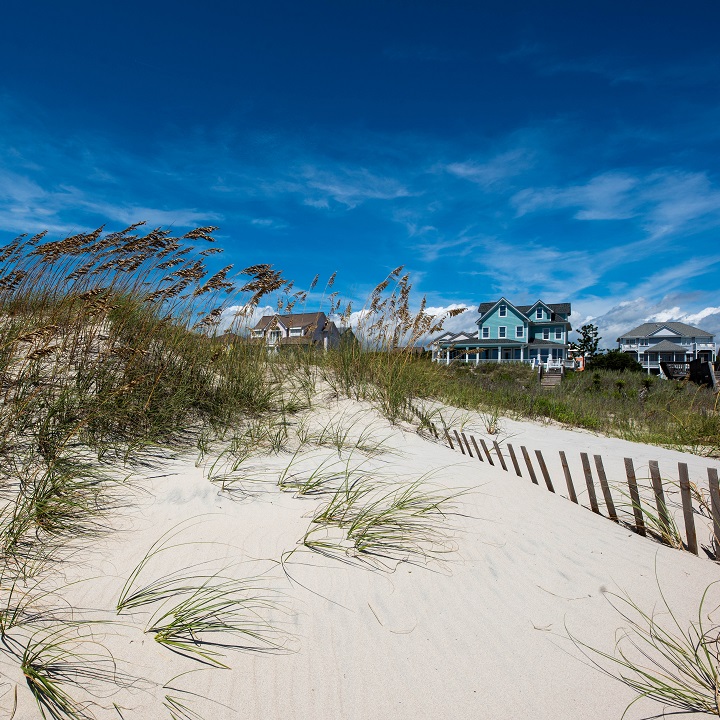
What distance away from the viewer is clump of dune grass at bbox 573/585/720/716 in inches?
73.4

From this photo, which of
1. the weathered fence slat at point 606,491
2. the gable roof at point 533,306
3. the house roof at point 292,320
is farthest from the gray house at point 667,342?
the weathered fence slat at point 606,491

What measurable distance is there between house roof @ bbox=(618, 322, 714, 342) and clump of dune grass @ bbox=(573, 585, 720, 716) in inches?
2880

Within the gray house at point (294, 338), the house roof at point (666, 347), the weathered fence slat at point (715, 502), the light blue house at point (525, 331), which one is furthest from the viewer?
the house roof at point (666, 347)

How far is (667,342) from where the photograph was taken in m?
62.6

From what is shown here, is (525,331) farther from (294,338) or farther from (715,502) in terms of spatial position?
(715,502)

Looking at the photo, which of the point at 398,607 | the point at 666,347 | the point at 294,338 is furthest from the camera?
the point at 666,347

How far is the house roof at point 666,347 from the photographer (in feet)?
200

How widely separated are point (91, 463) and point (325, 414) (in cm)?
277

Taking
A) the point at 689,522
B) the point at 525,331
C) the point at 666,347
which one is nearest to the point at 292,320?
the point at 689,522

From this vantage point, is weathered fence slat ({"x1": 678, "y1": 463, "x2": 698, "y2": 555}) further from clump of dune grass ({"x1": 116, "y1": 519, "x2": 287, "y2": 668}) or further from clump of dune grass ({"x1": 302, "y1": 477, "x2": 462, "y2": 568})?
clump of dune grass ({"x1": 116, "y1": 519, "x2": 287, "y2": 668})

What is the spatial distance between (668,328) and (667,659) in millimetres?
75097

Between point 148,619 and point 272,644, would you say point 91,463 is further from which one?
point 272,644

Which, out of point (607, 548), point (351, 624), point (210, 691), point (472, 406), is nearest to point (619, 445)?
point (472, 406)

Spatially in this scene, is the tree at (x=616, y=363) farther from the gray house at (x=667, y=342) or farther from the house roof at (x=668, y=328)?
the house roof at (x=668, y=328)
